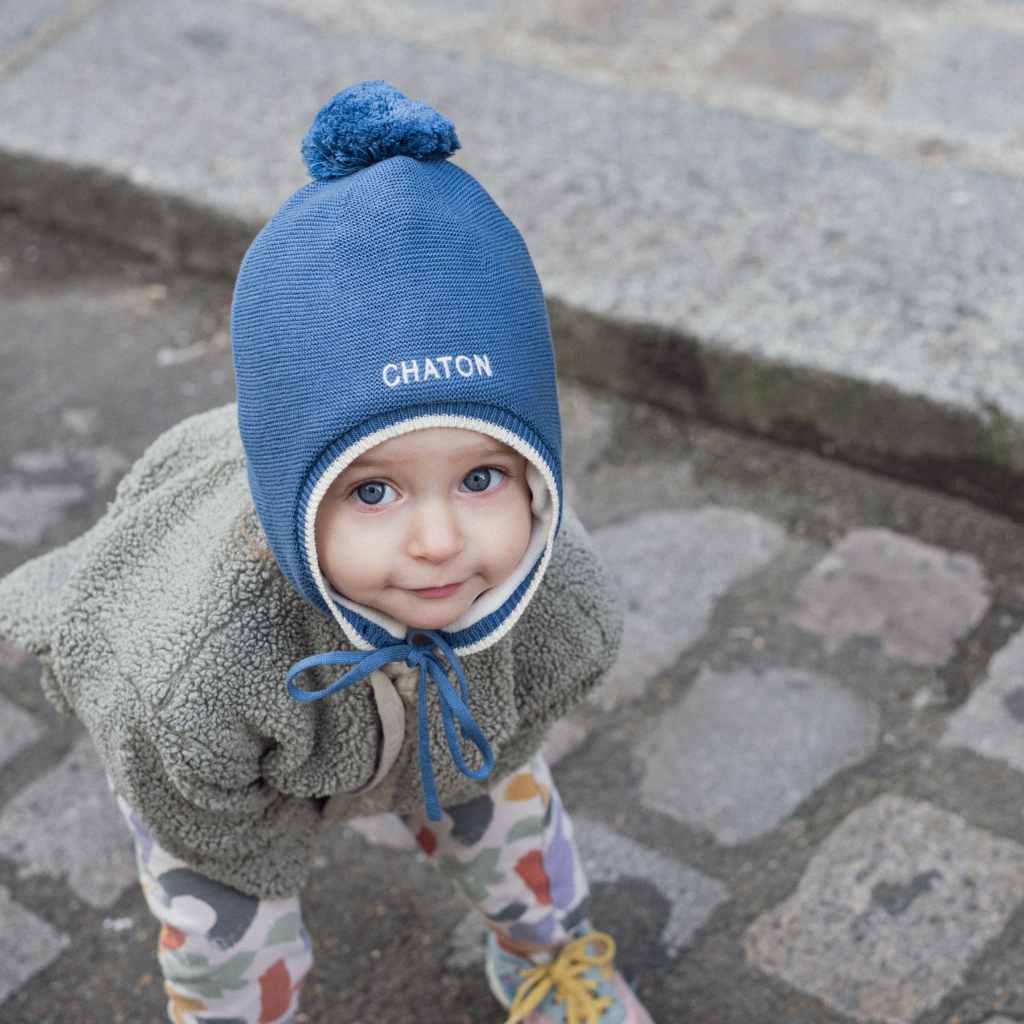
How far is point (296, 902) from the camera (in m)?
1.57

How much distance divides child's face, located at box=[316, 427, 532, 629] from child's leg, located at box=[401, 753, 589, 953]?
40cm

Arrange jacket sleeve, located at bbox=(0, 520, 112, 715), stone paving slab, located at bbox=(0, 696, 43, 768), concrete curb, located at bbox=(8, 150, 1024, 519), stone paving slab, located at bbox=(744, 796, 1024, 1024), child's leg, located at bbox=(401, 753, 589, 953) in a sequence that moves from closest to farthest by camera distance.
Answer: jacket sleeve, located at bbox=(0, 520, 112, 715), child's leg, located at bbox=(401, 753, 589, 953), stone paving slab, located at bbox=(744, 796, 1024, 1024), stone paving slab, located at bbox=(0, 696, 43, 768), concrete curb, located at bbox=(8, 150, 1024, 519)

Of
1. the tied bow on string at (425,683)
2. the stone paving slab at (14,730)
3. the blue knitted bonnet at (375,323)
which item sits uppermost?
the blue knitted bonnet at (375,323)

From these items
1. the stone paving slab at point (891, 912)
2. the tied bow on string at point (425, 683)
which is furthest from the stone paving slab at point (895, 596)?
the tied bow on string at point (425, 683)

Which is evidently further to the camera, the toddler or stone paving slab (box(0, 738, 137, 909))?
stone paving slab (box(0, 738, 137, 909))

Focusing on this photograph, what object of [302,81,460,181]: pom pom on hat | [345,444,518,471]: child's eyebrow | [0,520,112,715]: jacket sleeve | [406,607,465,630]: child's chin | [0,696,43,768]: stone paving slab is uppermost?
[302,81,460,181]: pom pom on hat

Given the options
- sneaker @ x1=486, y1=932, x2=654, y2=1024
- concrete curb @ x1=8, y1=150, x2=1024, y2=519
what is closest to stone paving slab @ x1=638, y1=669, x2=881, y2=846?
sneaker @ x1=486, y1=932, x2=654, y2=1024

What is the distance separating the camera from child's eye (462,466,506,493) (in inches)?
48.8

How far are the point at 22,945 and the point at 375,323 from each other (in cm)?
103

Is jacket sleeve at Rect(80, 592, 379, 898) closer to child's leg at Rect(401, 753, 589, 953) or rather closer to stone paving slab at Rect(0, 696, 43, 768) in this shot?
child's leg at Rect(401, 753, 589, 953)

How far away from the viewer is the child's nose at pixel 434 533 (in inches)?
47.1

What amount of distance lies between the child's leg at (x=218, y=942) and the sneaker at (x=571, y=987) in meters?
0.26

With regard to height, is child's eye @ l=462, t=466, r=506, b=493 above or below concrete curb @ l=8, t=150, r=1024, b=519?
above

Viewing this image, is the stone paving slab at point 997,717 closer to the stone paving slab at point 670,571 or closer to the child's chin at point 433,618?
the stone paving slab at point 670,571
